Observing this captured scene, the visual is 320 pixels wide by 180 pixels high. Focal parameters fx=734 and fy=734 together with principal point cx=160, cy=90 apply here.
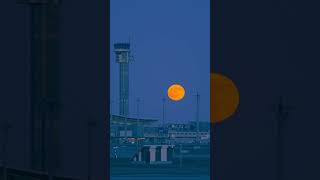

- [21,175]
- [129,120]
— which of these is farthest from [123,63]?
[21,175]

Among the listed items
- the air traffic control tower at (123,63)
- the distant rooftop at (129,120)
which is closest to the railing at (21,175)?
the distant rooftop at (129,120)

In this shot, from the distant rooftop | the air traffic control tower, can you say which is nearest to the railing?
the distant rooftop

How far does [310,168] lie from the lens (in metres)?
9.15

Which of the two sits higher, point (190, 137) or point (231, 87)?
point (231, 87)

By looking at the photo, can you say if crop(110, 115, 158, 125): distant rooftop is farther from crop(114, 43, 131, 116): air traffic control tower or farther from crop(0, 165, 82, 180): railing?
crop(0, 165, 82, 180): railing

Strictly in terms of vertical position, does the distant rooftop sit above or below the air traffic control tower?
below

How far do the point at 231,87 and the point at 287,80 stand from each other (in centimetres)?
73

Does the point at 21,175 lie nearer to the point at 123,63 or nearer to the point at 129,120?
the point at 129,120

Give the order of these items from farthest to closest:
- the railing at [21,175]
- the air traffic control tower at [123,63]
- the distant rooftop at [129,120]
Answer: the air traffic control tower at [123,63], the distant rooftop at [129,120], the railing at [21,175]

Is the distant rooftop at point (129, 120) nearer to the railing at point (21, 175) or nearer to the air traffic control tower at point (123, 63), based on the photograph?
the air traffic control tower at point (123, 63)

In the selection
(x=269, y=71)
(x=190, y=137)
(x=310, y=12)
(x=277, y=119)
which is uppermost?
(x=310, y=12)

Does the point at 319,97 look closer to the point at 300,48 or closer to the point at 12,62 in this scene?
the point at 300,48

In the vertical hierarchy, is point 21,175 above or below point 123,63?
below

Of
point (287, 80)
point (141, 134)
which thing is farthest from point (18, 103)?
point (141, 134)
